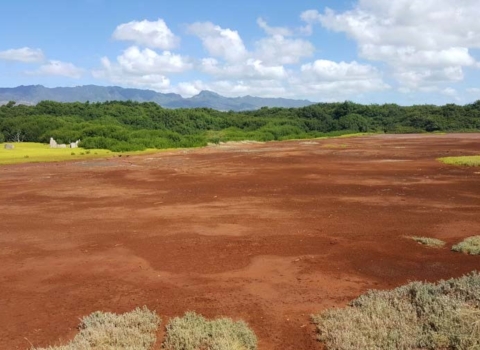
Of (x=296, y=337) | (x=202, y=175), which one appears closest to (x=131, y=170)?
(x=202, y=175)

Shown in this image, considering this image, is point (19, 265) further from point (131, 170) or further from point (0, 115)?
point (0, 115)

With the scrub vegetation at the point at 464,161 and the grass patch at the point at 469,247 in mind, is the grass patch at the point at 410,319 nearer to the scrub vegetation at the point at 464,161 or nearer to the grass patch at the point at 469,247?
the grass patch at the point at 469,247

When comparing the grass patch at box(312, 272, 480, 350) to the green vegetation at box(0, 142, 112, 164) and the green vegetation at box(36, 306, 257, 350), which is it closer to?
the green vegetation at box(36, 306, 257, 350)

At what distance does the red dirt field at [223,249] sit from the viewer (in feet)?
20.0

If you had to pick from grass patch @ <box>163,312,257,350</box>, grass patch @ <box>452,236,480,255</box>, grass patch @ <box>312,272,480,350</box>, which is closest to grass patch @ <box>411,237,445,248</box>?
grass patch @ <box>452,236,480,255</box>

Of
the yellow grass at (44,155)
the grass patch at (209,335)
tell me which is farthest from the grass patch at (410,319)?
the yellow grass at (44,155)

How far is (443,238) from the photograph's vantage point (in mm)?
9406

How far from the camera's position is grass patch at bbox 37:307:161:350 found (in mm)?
4836

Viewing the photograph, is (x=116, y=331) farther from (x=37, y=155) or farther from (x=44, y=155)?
(x=37, y=155)

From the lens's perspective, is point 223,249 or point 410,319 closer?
point 410,319

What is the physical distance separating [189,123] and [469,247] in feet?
204

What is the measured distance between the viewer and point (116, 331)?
5.09 m

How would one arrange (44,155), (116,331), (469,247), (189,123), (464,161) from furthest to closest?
(189,123) < (44,155) < (464,161) < (469,247) < (116,331)

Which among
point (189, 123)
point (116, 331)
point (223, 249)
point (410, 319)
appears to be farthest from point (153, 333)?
point (189, 123)
